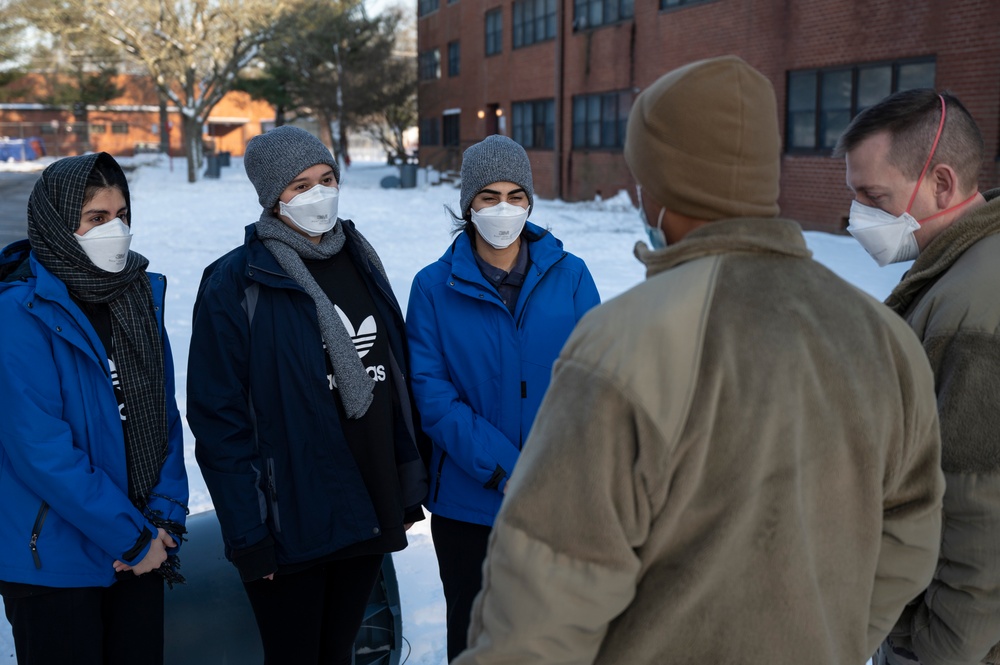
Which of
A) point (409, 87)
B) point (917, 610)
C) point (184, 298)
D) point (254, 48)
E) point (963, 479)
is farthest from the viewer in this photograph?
point (409, 87)

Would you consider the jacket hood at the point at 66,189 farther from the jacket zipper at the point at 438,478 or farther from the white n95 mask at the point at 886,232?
the white n95 mask at the point at 886,232

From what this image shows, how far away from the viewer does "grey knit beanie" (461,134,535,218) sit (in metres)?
3.28

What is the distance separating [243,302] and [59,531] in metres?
0.88

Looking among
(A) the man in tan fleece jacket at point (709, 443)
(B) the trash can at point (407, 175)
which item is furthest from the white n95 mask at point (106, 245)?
(B) the trash can at point (407, 175)

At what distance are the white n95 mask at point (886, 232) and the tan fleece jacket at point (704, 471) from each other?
105 centimetres

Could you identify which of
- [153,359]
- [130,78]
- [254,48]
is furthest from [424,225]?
[130,78]

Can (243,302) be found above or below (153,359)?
above

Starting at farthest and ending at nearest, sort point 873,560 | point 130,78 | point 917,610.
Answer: point 130,78 < point 917,610 < point 873,560

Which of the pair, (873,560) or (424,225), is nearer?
(873,560)

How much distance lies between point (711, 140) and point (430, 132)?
3889 cm

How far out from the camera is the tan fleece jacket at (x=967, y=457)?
202 centimetres

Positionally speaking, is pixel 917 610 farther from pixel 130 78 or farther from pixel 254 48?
pixel 130 78

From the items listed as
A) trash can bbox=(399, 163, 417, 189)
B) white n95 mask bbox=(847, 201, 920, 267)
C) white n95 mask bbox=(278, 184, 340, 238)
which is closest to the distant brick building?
trash can bbox=(399, 163, 417, 189)

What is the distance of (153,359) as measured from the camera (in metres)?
2.83
